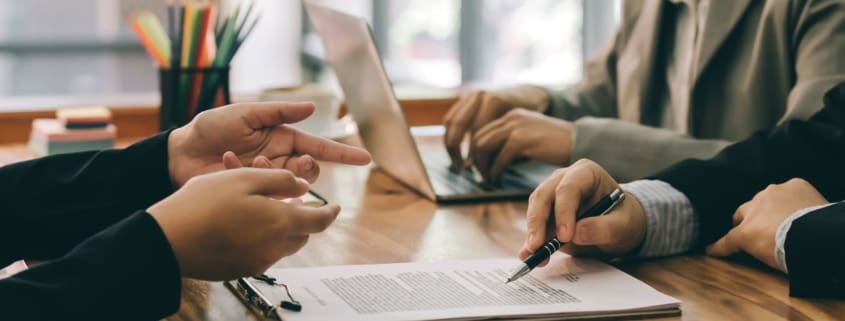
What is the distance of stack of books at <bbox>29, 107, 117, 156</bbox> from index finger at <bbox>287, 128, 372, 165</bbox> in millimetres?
789

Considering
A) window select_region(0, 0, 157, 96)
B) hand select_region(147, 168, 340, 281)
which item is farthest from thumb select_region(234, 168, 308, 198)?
window select_region(0, 0, 157, 96)

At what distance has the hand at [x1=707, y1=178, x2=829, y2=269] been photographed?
3.51ft

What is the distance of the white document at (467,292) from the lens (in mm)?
874

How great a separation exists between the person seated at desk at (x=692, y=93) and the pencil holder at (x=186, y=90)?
0.45 metres

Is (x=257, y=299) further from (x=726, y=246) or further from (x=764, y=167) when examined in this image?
(x=764, y=167)

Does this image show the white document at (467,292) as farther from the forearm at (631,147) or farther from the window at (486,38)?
the window at (486,38)

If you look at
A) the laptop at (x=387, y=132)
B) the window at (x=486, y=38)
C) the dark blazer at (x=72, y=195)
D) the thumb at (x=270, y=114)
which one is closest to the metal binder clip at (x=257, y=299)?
the dark blazer at (x=72, y=195)

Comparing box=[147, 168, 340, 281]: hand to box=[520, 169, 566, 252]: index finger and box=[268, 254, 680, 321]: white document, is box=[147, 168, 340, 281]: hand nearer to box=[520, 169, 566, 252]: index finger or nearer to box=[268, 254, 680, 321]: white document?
box=[268, 254, 680, 321]: white document

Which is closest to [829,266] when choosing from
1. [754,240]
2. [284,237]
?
[754,240]

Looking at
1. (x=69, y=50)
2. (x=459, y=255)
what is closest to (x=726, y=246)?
(x=459, y=255)

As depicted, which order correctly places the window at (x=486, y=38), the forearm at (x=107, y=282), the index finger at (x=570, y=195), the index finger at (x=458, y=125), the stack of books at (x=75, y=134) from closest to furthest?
the forearm at (x=107, y=282) < the index finger at (x=570, y=195) < the index finger at (x=458, y=125) < the stack of books at (x=75, y=134) < the window at (x=486, y=38)

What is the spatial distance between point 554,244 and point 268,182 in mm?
314

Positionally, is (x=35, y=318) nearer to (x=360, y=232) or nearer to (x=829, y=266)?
(x=360, y=232)

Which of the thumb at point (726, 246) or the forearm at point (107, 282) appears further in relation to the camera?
the thumb at point (726, 246)
